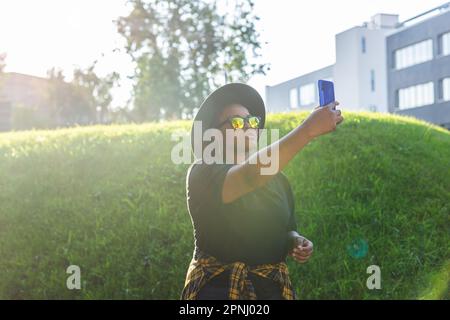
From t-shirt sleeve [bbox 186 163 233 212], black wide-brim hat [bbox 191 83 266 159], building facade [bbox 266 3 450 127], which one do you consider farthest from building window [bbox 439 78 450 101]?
t-shirt sleeve [bbox 186 163 233 212]

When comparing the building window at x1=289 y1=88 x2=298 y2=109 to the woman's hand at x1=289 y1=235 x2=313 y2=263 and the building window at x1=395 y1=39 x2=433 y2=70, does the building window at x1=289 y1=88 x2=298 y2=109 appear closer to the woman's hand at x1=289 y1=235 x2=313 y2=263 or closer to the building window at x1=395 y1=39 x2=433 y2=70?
the building window at x1=395 y1=39 x2=433 y2=70

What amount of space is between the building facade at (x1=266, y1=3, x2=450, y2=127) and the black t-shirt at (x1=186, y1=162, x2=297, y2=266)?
139 feet

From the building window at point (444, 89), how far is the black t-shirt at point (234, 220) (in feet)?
140

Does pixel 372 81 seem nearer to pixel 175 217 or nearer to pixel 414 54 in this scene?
pixel 414 54

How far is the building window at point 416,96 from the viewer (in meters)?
44.6

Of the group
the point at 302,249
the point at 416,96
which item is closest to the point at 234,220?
the point at 302,249

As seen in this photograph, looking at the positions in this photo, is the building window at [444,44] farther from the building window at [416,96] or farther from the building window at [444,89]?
the building window at [416,96]

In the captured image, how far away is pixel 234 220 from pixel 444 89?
1732 inches

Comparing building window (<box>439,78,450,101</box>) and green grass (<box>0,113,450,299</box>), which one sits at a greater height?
building window (<box>439,78,450,101</box>)

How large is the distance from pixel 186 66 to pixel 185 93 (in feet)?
3.63

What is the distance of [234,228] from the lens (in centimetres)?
280

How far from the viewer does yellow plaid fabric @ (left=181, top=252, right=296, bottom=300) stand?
2.82 m
